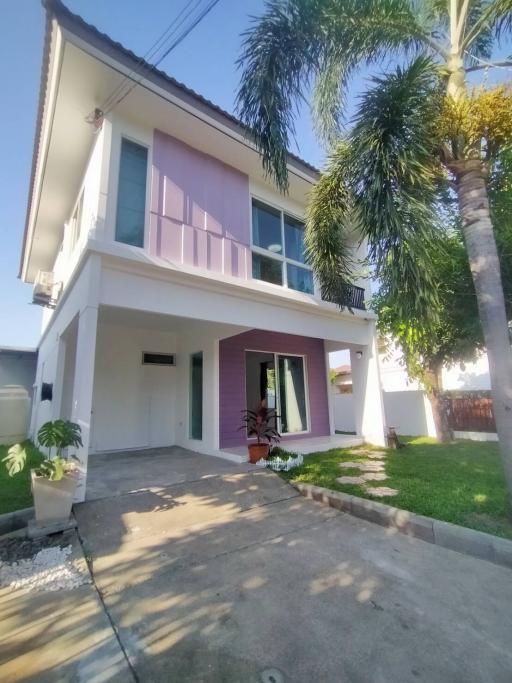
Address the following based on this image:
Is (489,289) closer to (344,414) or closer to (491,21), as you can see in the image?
(491,21)

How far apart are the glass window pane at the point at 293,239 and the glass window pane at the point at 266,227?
0.96ft

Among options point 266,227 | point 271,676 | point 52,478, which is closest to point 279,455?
point 52,478

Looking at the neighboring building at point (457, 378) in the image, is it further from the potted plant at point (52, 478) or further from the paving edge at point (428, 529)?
the potted plant at point (52, 478)

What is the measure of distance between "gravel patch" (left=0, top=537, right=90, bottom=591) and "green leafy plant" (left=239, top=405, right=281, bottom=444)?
150 inches

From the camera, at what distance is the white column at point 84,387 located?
409 centimetres

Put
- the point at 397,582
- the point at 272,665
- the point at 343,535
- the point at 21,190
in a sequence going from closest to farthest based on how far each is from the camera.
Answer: the point at 272,665 < the point at 397,582 < the point at 343,535 < the point at 21,190

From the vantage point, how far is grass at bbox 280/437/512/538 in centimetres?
372

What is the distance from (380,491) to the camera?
4648 millimetres

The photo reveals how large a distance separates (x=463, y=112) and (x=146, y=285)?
16.4 ft

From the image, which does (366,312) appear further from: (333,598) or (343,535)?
(333,598)

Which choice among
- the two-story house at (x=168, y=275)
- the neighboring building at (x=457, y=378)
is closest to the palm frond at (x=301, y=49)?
the two-story house at (x=168, y=275)

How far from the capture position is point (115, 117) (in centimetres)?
553

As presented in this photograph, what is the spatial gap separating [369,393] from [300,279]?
3.65 meters

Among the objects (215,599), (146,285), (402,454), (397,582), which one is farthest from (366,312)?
(215,599)
